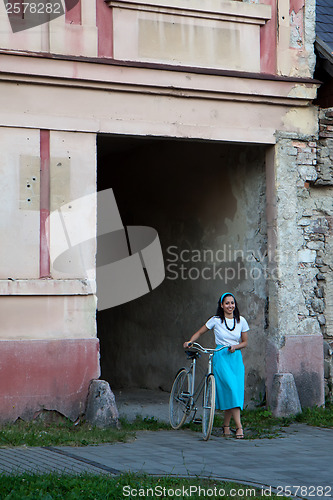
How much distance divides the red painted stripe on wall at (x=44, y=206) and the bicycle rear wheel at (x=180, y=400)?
78.0 inches

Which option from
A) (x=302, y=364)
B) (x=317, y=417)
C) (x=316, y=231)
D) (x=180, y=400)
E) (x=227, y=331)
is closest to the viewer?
(x=227, y=331)

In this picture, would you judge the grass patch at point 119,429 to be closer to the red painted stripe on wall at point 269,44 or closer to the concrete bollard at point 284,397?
the concrete bollard at point 284,397

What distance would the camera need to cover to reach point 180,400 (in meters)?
9.19

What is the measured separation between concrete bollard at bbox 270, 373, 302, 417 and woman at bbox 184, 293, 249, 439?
3.46 ft

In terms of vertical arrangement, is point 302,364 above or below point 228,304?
below

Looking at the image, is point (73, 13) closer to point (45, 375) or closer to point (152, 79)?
point (152, 79)

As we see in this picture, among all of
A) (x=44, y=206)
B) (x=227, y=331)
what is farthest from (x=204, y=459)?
(x=44, y=206)

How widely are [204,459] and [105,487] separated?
1.83 metres

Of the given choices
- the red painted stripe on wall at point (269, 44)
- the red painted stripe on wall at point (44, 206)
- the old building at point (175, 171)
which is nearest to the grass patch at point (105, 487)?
the old building at point (175, 171)

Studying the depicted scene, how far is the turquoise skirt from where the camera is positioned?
8.80 meters

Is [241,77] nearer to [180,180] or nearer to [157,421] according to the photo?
[180,180]

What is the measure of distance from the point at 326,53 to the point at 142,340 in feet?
18.4

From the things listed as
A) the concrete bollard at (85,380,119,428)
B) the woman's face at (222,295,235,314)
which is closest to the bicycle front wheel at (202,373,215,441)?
the woman's face at (222,295,235,314)

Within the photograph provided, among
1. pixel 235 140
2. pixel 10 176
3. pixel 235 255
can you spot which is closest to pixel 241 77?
pixel 235 140
